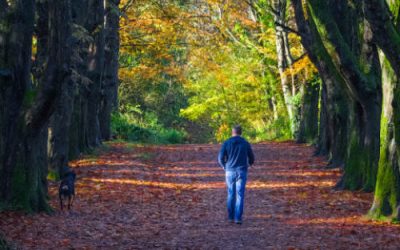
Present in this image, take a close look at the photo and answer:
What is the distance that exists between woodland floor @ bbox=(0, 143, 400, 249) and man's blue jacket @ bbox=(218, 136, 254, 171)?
111cm

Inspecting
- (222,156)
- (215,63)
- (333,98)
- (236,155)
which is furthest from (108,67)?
(236,155)

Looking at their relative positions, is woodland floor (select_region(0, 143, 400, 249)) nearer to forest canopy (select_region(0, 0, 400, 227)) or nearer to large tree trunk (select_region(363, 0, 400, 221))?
large tree trunk (select_region(363, 0, 400, 221))

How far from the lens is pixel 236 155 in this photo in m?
12.9

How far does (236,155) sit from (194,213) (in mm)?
2334

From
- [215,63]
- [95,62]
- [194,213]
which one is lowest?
[194,213]

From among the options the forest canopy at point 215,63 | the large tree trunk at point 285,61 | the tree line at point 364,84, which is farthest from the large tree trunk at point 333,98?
the large tree trunk at point 285,61

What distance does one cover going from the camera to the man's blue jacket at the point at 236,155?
1286 cm

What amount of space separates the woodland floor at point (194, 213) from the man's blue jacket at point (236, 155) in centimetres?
111

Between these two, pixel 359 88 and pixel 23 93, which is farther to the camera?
pixel 359 88

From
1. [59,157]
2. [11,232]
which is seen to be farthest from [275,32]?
[11,232]

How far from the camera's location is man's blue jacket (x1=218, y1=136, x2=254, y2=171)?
12.9m

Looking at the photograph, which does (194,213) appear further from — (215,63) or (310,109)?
(215,63)

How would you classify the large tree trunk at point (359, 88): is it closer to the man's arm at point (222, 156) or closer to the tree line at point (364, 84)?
the tree line at point (364, 84)

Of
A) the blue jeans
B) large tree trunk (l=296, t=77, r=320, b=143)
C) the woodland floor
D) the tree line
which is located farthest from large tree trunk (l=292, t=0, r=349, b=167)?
large tree trunk (l=296, t=77, r=320, b=143)
